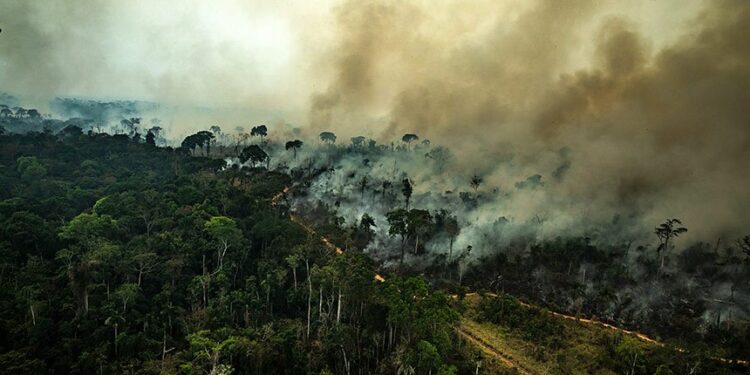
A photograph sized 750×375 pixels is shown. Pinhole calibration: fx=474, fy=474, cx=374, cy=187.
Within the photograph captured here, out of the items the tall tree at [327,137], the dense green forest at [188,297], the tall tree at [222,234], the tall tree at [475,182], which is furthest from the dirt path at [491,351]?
the tall tree at [327,137]

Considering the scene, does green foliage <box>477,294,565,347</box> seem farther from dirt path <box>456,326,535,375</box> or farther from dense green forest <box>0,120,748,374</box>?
dirt path <box>456,326,535,375</box>

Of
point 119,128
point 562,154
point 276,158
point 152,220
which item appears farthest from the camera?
point 119,128

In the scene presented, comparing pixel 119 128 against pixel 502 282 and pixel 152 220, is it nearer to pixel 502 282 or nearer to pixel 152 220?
pixel 152 220

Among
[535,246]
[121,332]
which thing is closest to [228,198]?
[121,332]

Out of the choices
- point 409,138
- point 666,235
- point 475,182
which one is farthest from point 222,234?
point 409,138

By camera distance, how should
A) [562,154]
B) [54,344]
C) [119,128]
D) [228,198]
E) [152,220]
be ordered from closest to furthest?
[54,344], [152,220], [228,198], [562,154], [119,128]

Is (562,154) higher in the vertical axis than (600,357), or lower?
higher
